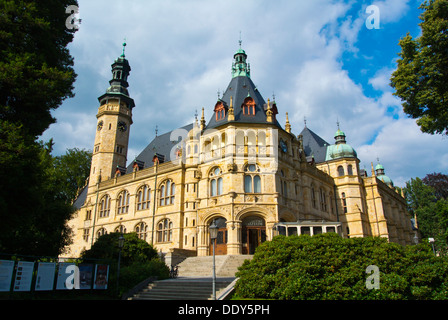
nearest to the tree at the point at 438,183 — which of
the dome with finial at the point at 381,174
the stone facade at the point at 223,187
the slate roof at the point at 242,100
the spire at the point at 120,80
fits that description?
the dome with finial at the point at 381,174

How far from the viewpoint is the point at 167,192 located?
33.8 meters

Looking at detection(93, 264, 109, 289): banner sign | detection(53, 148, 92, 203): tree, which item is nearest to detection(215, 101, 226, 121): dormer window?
detection(93, 264, 109, 289): banner sign

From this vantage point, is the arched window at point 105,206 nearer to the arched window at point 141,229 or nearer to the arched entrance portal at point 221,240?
the arched window at point 141,229

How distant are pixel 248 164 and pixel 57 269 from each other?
60.0 ft

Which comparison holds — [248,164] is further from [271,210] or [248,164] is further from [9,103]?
[9,103]

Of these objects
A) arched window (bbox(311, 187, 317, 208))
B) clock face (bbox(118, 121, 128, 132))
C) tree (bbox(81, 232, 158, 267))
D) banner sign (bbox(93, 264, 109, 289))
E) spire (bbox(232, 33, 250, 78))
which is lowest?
banner sign (bbox(93, 264, 109, 289))

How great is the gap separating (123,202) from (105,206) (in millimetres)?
3489

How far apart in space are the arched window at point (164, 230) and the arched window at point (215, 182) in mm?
6374

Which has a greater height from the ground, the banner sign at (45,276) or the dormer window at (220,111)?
the dormer window at (220,111)

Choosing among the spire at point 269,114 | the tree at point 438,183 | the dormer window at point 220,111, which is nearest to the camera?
the spire at point 269,114

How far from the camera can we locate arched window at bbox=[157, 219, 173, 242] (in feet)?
105

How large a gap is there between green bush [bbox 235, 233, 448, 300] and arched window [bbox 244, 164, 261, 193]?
12.8 meters

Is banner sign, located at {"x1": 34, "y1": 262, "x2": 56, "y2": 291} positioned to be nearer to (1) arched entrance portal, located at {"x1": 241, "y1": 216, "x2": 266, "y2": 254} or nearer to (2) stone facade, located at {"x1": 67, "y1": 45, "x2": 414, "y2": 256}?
(2) stone facade, located at {"x1": 67, "y1": 45, "x2": 414, "y2": 256}

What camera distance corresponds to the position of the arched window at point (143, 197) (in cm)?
3553
